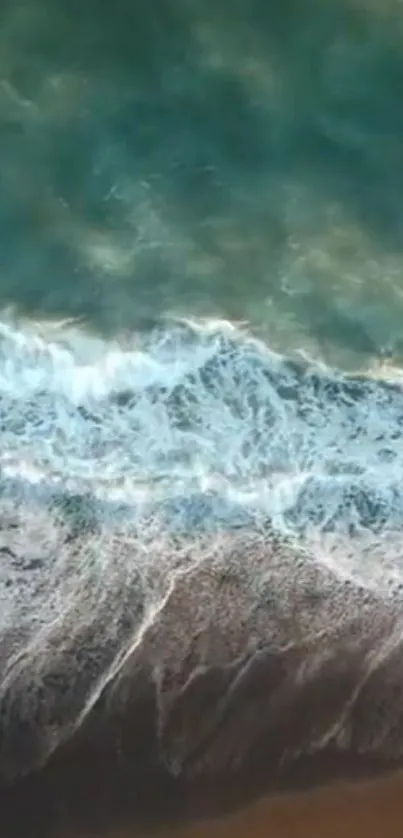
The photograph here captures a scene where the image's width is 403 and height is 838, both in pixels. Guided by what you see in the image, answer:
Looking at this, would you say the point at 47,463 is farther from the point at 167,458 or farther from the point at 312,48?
the point at 312,48

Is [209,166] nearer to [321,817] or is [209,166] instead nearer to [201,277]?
[201,277]

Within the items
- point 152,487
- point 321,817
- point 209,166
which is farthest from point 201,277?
point 321,817

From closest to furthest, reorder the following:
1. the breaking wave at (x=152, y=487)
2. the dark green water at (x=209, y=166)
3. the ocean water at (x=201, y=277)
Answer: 1. the breaking wave at (x=152, y=487)
2. the ocean water at (x=201, y=277)
3. the dark green water at (x=209, y=166)

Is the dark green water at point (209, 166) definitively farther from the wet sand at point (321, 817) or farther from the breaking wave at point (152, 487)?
the wet sand at point (321, 817)

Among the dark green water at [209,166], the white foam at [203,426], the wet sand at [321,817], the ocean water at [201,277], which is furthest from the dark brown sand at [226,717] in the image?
the dark green water at [209,166]

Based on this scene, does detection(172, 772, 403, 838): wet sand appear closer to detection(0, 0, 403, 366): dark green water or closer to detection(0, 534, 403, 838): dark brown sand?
detection(0, 534, 403, 838): dark brown sand

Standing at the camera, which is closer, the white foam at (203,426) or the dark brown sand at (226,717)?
the dark brown sand at (226,717)
